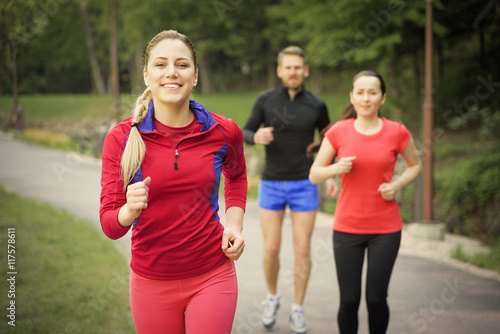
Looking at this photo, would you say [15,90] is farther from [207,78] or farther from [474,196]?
[207,78]

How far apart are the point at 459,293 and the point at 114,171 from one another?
16.4ft

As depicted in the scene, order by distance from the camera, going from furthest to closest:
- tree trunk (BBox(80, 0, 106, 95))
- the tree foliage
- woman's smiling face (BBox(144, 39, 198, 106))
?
1. tree trunk (BBox(80, 0, 106, 95))
2. the tree foliage
3. woman's smiling face (BBox(144, 39, 198, 106))

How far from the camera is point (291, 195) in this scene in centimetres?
496

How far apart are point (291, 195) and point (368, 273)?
1359 millimetres

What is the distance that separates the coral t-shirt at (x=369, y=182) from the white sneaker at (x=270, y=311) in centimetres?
152

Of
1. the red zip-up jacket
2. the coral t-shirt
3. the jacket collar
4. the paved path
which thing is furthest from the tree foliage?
the red zip-up jacket

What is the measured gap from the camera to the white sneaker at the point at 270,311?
4988 mm

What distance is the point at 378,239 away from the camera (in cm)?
372

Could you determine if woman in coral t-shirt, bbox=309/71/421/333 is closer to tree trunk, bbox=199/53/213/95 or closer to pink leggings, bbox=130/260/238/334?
pink leggings, bbox=130/260/238/334

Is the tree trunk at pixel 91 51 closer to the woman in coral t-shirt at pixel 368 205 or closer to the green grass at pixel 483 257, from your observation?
the green grass at pixel 483 257

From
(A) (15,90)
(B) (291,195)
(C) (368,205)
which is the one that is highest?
(A) (15,90)

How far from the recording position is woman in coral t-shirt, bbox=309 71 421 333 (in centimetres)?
372

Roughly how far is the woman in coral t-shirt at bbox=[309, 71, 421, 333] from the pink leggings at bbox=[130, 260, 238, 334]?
149 cm

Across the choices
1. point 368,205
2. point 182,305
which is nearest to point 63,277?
point 368,205
